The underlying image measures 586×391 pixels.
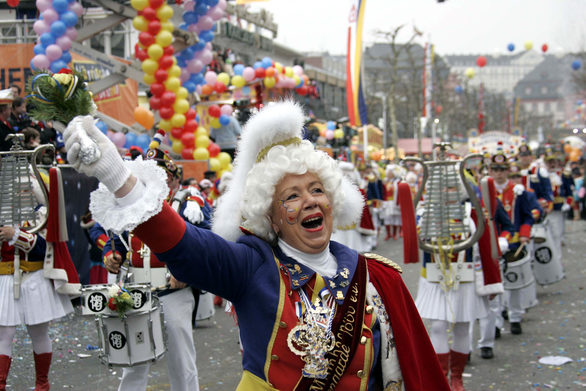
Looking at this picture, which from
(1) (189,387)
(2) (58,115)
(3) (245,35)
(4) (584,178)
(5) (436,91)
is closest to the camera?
(2) (58,115)

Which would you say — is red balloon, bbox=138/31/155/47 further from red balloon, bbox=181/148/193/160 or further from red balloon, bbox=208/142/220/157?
red balloon, bbox=208/142/220/157

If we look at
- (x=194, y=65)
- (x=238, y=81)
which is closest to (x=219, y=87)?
(x=238, y=81)

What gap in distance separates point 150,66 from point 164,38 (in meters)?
0.59

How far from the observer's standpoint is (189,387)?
4.99m

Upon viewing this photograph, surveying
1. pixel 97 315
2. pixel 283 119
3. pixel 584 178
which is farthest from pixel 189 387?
pixel 584 178

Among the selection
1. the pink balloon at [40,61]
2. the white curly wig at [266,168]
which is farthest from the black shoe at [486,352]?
the pink balloon at [40,61]

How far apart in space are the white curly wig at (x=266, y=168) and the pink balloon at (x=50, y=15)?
10.3 meters

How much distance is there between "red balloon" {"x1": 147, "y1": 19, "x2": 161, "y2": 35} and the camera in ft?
41.1

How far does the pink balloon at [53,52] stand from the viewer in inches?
464

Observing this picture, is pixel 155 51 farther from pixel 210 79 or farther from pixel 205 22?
pixel 210 79

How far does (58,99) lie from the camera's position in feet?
6.88

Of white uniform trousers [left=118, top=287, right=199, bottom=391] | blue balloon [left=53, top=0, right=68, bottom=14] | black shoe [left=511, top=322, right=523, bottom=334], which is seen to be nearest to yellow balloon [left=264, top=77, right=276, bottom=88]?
blue balloon [left=53, top=0, right=68, bottom=14]

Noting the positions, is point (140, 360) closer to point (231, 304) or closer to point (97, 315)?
point (97, 315)

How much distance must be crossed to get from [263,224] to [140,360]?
2.03 metres
